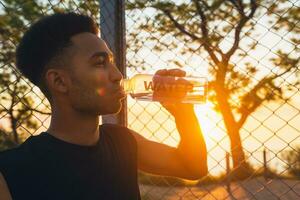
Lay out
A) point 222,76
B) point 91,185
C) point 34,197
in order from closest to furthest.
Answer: point 34,197
point 91,185
point 222,76

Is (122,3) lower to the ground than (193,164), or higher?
higher

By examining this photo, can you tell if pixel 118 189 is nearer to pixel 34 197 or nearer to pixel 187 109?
pixel 34 197

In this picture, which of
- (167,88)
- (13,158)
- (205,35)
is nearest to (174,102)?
(167,88)

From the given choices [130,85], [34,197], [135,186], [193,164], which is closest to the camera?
[34,197]

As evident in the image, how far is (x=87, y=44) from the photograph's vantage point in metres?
2.12

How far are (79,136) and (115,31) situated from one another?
79 centimetres

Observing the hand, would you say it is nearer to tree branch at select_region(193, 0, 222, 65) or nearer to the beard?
the beard

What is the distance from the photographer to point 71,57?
6.81 feet

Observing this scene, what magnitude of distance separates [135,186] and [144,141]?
0.29 metres

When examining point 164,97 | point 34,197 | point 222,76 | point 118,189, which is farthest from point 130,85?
point 222,76

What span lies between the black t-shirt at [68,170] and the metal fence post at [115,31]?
456 mm

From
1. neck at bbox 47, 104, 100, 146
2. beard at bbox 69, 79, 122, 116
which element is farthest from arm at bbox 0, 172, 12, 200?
beard at bbox 69, 79, 122, 116

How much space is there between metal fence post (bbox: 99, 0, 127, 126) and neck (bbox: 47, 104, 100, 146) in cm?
51

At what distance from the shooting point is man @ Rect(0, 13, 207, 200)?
189cm
